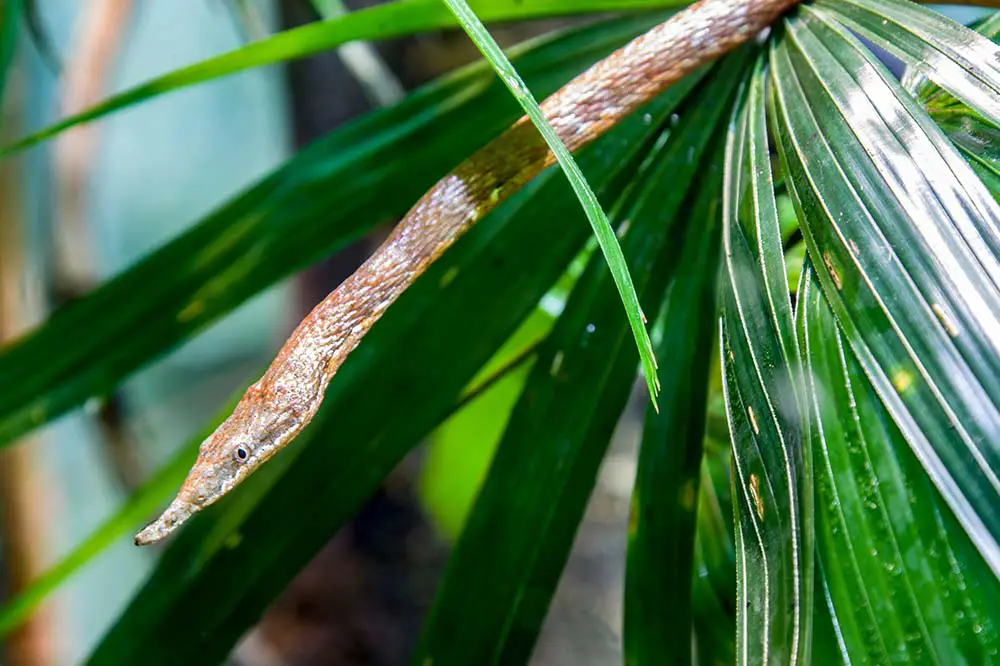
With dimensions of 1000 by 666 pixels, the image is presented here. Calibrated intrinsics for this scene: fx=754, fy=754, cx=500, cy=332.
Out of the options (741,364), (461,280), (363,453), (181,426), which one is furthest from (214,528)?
(181,426)

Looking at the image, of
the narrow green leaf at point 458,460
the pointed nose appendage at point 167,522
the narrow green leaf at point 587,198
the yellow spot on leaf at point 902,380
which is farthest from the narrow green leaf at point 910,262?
the narrow green leaf at point 458,460

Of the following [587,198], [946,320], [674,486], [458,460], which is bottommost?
→ [458,460]

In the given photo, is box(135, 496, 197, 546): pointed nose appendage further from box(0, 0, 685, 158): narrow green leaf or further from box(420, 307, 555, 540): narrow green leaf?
box(420, 307, 555, 540): narrow green leaf

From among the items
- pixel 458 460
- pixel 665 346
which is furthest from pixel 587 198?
pixel 458 460

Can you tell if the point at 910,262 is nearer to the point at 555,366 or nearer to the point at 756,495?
the point at 756,495

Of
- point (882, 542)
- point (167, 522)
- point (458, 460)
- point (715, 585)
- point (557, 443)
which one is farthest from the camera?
point (458, 460)

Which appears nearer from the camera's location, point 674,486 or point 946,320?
point 946,320

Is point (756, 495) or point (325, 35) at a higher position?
point (325, 35)
